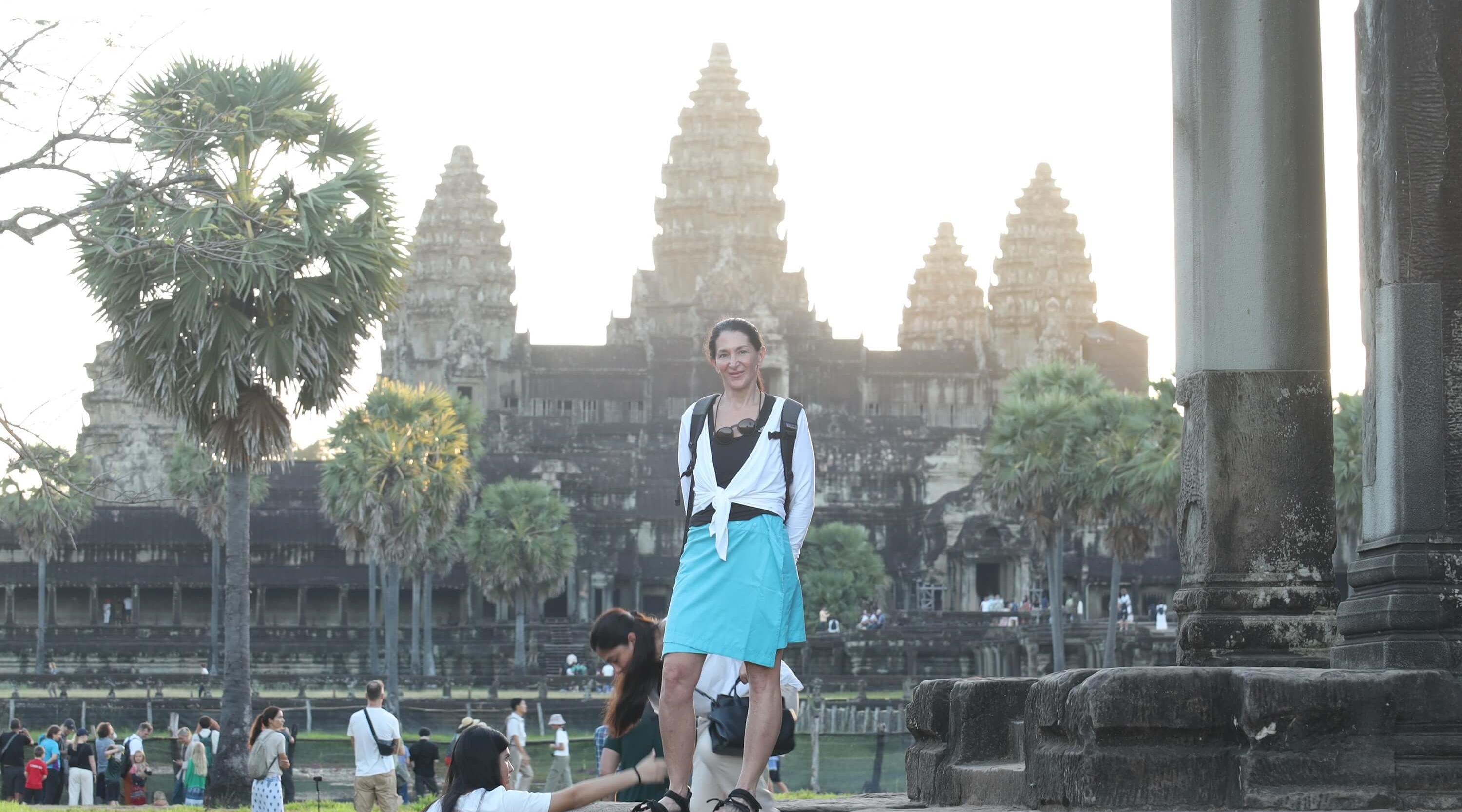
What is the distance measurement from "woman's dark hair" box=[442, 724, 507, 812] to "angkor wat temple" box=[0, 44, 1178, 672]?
52130 mm

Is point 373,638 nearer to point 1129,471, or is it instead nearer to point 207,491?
point 207,491

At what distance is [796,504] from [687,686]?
621mm

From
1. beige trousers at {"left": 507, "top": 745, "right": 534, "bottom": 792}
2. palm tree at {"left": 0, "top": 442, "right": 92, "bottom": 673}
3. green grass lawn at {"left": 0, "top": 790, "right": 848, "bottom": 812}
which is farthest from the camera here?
beige trousers at {"left": 507, "top": 745, "right": 534, "bottom": 792}

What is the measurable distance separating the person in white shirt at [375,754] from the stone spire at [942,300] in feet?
266

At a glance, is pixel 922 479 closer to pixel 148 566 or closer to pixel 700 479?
pixel 148 566

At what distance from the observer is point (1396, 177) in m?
6.92

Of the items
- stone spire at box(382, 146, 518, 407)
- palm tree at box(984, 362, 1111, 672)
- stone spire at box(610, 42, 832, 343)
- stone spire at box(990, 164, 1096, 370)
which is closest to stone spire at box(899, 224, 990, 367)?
stone spire at box(990, 164, 1096, 370)

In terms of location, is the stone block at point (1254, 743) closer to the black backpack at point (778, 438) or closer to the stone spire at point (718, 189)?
the black backpack at point (778, 438)

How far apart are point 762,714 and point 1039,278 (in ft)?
280

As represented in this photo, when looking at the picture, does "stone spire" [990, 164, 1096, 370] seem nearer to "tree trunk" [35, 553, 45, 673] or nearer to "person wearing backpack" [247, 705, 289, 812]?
"tree trunk" [35, 553, 45, 673]

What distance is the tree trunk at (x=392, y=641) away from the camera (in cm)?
3797

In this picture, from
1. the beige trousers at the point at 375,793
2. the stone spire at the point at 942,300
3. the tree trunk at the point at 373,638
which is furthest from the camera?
the stone spire at the point at 942,300

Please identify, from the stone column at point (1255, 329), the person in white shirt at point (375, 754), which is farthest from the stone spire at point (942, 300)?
the stone column at point (1255, 329)

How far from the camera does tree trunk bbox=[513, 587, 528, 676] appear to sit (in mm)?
52562
